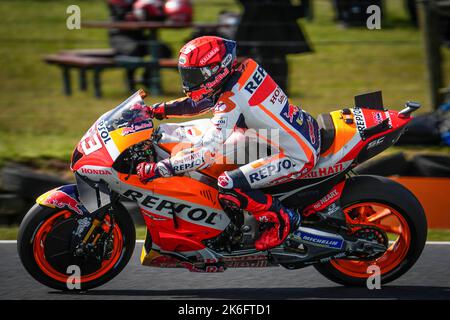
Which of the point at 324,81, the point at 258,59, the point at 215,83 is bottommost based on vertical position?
the point at 324,81

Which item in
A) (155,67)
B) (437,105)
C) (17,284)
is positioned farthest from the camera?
(155,67)

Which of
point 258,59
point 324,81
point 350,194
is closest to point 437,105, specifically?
point 258,59

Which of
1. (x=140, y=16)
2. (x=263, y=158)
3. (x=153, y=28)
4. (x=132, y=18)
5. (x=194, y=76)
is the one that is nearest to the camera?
(x=194, y=76)

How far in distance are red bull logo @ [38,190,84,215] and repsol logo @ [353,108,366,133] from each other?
1.83 m

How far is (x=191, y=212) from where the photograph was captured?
19.2 feet

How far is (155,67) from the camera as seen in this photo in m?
13.0

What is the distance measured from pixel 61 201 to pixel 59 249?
33 cm

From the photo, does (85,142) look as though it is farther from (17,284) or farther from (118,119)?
(17,284)

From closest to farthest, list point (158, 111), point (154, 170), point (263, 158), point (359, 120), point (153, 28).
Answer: point (154, 170) < point (263, 158) < point (359, 120) < point (158, 111) < point (153, 28)

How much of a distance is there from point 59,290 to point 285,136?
68.3 inches
